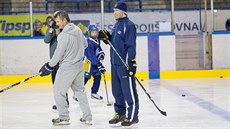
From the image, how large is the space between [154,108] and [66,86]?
6.44 ft

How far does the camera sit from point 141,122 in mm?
6797

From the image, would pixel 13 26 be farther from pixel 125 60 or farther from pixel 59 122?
pixel 125 60

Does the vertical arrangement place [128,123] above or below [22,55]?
below

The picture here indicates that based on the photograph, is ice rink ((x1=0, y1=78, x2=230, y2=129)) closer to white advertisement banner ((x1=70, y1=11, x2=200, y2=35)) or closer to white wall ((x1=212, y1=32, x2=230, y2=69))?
white wall ((x1=212, y1=32, x2=230, y2=69))

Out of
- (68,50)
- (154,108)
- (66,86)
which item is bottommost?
(154,108)

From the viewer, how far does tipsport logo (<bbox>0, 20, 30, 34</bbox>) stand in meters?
12.9

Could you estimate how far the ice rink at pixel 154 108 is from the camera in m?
6.66

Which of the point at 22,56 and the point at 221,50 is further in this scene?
the point at 221,50

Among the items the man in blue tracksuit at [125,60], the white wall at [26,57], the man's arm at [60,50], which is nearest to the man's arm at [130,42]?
the man in blue tracksuit at [125,60]

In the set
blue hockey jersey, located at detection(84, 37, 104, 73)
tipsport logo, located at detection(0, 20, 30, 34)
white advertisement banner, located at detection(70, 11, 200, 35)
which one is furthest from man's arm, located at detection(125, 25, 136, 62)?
tipsport logo, located at detection(0, 20, 30, 34)

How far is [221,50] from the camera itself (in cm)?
1317

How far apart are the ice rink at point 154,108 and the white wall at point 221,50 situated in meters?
1.59

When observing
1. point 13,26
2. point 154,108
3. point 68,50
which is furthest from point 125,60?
point 13,26

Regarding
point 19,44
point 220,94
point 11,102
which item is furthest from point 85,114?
point 19,44
